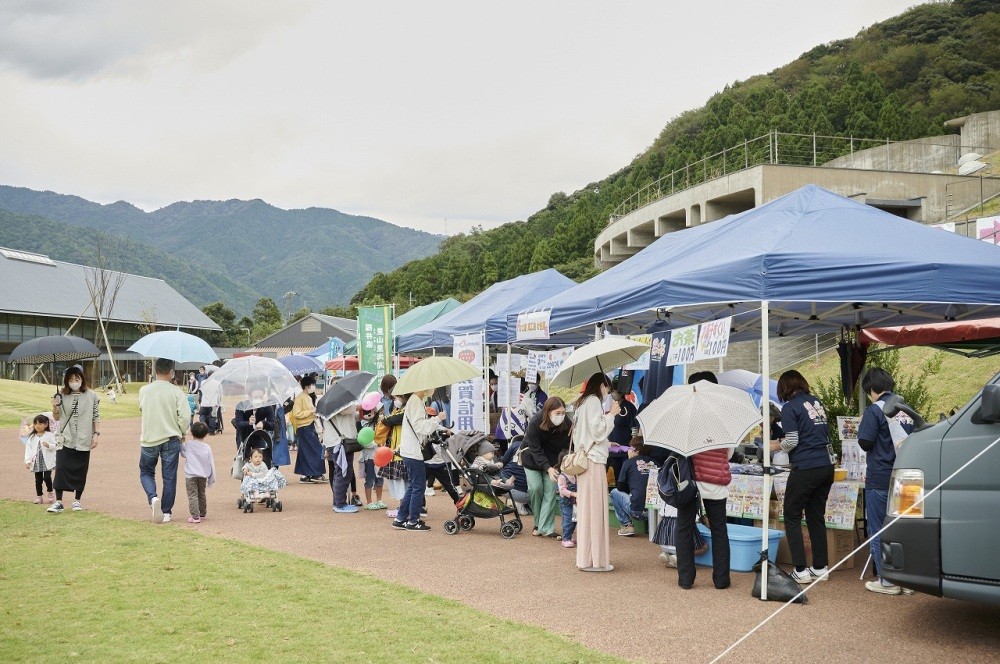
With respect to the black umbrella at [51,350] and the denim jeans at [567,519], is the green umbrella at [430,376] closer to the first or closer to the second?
the denim jeans at [567,519]

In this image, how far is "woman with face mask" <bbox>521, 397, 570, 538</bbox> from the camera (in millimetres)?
9016

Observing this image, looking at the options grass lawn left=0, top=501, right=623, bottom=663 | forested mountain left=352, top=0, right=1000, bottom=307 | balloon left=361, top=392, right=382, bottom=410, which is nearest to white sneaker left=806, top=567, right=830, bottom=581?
grass lawn left=0, top=501, right=623, bottom=663

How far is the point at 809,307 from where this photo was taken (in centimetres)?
966

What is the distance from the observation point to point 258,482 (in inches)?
460

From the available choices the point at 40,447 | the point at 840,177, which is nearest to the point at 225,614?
the point at 40,447

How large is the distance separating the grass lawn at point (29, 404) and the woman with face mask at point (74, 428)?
2149 cm

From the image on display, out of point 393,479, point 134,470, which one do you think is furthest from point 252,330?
point 393,479

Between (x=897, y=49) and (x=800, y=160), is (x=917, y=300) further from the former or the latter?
(x=897, y=49)

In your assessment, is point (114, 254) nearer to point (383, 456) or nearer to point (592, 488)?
point (383, 456)

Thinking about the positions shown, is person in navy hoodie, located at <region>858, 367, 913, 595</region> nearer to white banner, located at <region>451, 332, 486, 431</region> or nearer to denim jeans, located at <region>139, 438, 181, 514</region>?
white banner, located at <region>451, 332, 486, 431</region>

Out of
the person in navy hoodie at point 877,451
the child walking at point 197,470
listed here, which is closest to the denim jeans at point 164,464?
the child walking at point 197,470

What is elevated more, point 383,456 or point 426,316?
point 426,316

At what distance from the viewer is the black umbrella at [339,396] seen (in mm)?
11516

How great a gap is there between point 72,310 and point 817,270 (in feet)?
211
